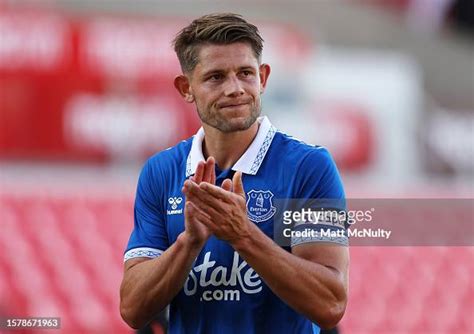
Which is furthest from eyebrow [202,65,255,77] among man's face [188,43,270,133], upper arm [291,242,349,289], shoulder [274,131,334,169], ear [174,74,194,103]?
upper arm [291,242,349,289]

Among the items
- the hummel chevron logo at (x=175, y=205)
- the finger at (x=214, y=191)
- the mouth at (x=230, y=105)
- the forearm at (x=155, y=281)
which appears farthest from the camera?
the hummel chevron logo at (x=175, y=205)

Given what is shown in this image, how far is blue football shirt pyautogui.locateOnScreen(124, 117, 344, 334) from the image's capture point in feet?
9.91

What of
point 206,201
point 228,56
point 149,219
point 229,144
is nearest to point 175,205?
point 149,219

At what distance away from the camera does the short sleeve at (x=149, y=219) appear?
124 inches

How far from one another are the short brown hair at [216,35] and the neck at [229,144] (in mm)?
206

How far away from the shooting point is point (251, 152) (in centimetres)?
313

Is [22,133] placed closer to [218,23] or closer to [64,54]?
[64,54]

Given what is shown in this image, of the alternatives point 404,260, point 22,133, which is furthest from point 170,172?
point 22,133

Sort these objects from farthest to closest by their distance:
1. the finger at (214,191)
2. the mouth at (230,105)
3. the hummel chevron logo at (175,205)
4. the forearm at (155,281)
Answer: the hummel chevron logo at (175,205) < the mouth at (230,105) < the forearm at (155,281) < the finger at (214,191)

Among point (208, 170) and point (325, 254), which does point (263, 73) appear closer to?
point (208, 170)

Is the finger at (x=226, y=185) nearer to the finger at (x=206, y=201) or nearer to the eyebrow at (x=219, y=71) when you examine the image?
the finger at (x=206, y=201)

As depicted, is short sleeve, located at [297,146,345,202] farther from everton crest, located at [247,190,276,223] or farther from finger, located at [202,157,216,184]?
finger, located at [202,157,216,184]

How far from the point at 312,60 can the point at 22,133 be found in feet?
10.1

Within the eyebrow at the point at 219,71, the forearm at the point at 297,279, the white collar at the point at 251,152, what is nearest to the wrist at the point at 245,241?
the forearm at the point at 297,279
